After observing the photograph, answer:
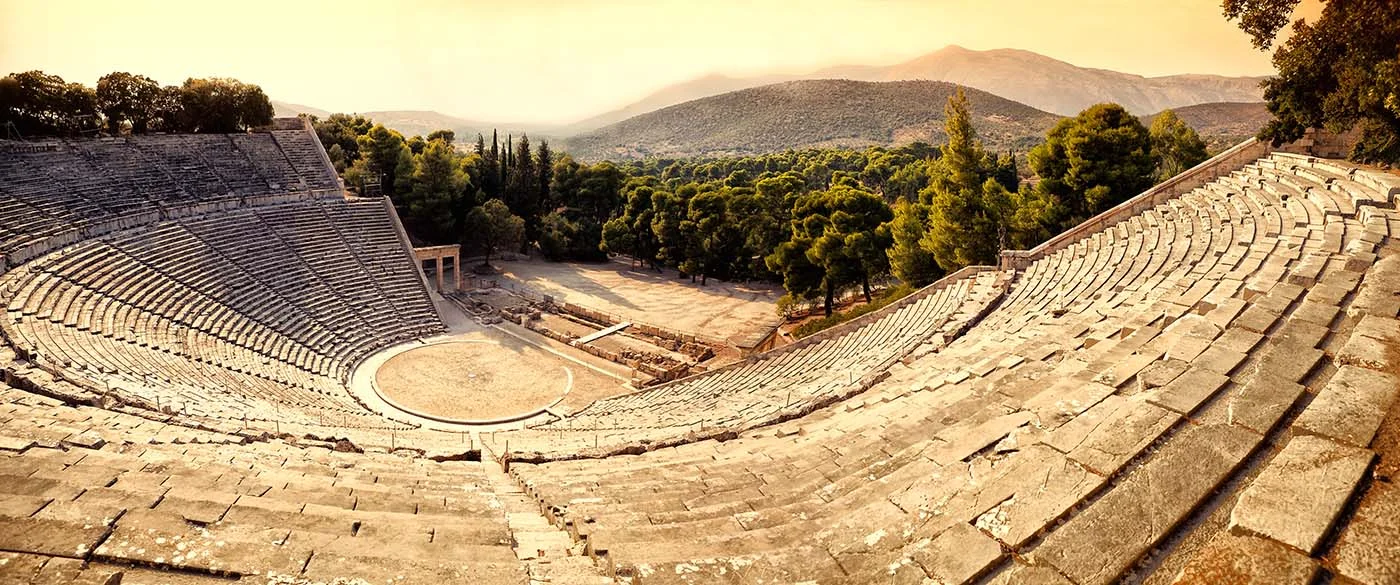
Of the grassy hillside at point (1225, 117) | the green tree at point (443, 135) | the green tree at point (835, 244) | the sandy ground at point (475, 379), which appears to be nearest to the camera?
the sandy ground at point (475, 379)

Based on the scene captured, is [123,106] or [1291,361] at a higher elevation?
[123,106]

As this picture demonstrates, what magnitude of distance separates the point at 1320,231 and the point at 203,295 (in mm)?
30048

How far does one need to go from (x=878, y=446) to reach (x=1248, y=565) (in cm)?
455

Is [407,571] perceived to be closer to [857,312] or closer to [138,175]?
[857,312]

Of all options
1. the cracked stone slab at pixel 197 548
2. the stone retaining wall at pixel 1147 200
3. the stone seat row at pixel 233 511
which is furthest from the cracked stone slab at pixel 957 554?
the stone retaining wall at pixel 1147 200

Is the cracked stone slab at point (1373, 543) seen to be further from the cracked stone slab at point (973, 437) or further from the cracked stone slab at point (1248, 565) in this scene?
the cracked stone slab at point (973, 437)

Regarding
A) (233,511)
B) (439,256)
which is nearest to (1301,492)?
(233,511)

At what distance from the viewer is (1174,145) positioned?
28.7 metres

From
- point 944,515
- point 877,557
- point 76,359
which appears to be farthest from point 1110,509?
point 76,359

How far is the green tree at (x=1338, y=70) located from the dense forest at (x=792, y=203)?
4.56 metres

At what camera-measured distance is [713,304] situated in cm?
3541

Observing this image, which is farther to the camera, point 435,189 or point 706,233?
point 435,189

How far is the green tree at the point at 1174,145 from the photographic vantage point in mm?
28547

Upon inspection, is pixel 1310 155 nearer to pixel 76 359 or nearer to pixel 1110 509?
pixel 1110 509
